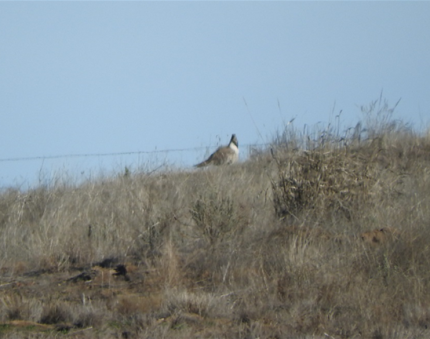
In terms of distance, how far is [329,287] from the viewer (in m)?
6.41

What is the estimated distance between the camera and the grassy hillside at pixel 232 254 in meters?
5.78

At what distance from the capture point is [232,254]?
768 centimetres

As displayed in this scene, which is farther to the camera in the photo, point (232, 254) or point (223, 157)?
point (223, 157)

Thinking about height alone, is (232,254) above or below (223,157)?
below

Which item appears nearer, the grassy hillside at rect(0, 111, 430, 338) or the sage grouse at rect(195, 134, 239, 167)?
the grassy hillside at rect(0, 111, 430, 338)

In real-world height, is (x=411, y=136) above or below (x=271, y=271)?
above

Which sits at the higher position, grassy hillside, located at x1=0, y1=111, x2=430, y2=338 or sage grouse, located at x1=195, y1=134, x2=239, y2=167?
sage grouse, located at x1=195, y1=134, x2=239, y2=167

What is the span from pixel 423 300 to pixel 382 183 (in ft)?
14.1

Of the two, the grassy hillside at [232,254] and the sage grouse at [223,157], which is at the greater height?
the sage grouse at [223,157]

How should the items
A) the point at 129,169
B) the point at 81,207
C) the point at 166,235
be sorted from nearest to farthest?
the point at 166,235
the point at 81,207
the point at 129,169

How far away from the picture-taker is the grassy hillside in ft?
19.0

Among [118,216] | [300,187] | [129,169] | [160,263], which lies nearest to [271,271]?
[160,263]

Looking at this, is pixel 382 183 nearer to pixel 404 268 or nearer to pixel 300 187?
pixel 300 187

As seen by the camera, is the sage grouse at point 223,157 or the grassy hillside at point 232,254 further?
the sage grouse at point 223,157
